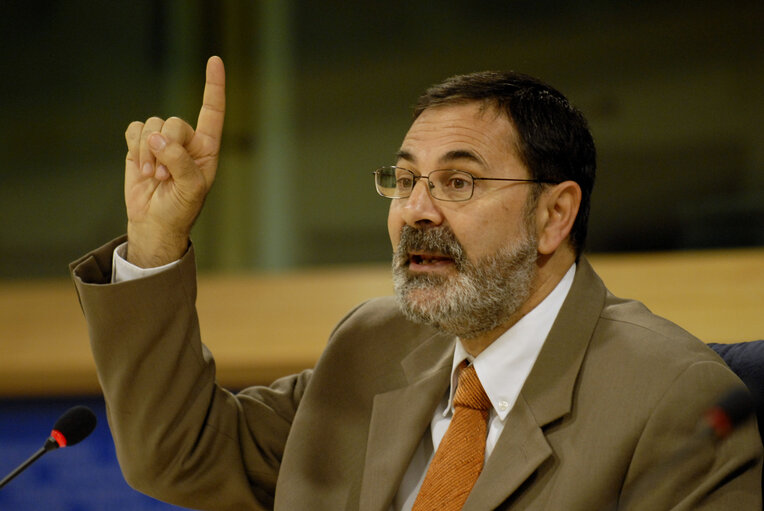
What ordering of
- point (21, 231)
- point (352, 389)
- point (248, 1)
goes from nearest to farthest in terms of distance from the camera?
point (352, 389) → point (248, 1) → point (21, 231)

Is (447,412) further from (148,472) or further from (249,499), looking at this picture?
(148,472)

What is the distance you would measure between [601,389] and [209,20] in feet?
10.6

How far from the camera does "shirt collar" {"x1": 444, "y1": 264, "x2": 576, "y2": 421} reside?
1372 mm

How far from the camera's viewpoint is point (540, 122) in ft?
4.81

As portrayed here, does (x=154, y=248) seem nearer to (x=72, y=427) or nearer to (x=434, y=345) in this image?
(x=72, y=427)

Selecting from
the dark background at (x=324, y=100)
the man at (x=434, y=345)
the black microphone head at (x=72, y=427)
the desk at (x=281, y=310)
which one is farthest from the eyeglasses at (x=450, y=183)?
the dark background at (x=324, y=100)

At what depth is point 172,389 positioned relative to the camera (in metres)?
1.45

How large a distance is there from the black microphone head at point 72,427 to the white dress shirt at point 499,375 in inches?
20.7

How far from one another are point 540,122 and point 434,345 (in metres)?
0.45

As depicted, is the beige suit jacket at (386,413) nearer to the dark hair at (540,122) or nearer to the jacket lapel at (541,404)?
the jacket lapel at (541,404)

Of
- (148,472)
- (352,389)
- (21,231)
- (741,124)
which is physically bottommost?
(21,231)

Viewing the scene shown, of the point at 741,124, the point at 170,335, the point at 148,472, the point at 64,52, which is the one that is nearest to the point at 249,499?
the point at 148,472

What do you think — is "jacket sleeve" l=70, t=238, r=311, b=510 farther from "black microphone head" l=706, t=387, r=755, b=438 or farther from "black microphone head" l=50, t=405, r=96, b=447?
"black microphone head" l=706, t=387, r=755, b=438

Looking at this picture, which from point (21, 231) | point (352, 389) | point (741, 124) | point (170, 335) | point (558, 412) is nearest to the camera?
point (558, 412)
